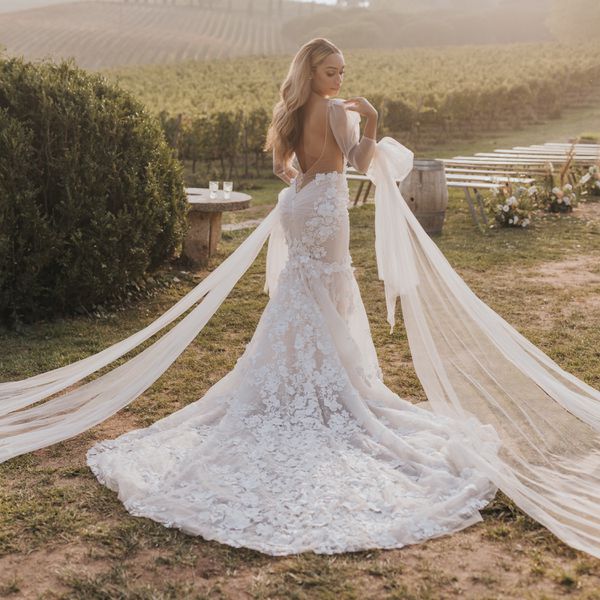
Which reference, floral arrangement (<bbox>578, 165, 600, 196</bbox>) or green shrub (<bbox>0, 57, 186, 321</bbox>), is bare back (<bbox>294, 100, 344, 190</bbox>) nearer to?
green shrub (<bbox>0, 57, 186, 321</bbox>)

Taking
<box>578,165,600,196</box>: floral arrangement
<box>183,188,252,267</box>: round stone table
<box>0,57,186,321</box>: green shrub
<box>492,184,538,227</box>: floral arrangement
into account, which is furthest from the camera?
<box>578,165,600,196</box>: floral arrangement

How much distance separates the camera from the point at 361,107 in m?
4.31

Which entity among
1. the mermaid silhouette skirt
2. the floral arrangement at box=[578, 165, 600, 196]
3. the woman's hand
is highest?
the woman's hand

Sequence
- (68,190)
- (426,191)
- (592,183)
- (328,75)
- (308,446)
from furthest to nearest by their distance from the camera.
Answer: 1. (592,183)
2. (426,191)
3. (68,190)
4. (328,75)
5. (308,446)

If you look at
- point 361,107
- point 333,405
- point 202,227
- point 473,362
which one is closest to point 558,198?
point 202,227

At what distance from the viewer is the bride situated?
3.71 meters

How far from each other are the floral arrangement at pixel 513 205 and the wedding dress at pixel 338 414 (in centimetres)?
685

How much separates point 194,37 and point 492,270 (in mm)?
65077

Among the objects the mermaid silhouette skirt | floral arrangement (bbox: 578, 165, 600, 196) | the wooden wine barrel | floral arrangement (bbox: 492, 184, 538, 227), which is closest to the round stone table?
the wooden wine barrel

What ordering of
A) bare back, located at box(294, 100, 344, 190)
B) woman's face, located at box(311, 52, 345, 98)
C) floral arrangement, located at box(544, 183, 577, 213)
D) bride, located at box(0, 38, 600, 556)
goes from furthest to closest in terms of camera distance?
1. floral arrangement, located at box(544, 183, 577, 213)
2. bare back, located at box(294, 100, 344, 190)
3. woman's face, located at box(311, 52, 345, 98)
4. bride, located at box(0, 38, 600, 556)

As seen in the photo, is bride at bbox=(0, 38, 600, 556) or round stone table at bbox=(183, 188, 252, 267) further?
round stone table at bbox=(183, 188, 252, 267)

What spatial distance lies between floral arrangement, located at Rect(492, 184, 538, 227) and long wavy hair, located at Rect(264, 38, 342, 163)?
712cm

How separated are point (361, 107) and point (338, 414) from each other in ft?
5.73

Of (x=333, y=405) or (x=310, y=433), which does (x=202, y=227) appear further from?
(x=310, y=433)
